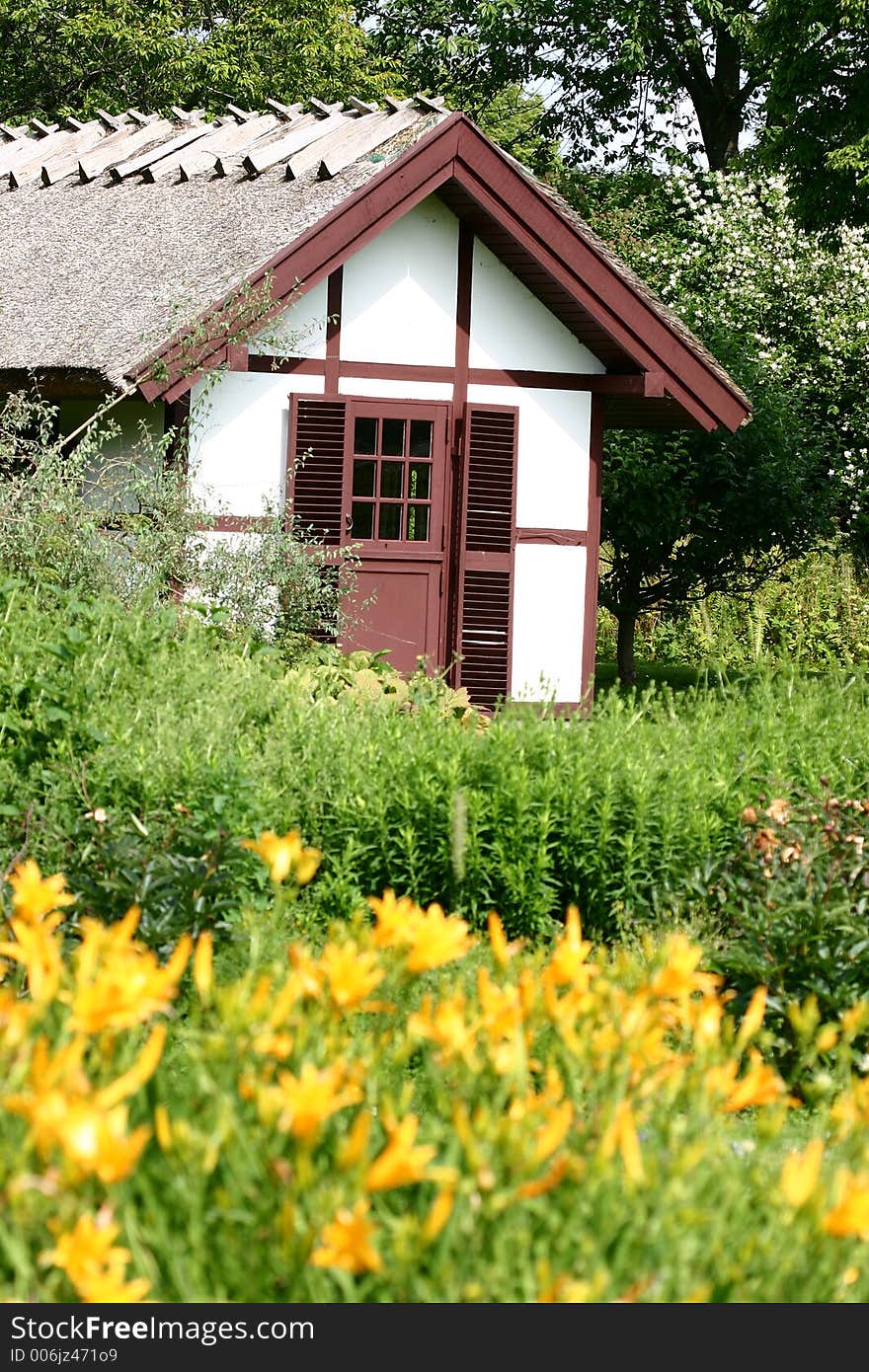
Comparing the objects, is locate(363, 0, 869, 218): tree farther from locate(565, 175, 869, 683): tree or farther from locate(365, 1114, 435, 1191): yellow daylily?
locate(365, 1114, 435, 1191): yellow daylily

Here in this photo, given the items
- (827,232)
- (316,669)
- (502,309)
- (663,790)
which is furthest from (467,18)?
(663,790)

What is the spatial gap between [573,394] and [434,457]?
3.79 feet

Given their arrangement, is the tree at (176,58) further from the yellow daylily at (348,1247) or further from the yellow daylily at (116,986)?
the yellow daylily at (348,1247)

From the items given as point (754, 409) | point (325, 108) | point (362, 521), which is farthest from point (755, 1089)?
point (754, 409)

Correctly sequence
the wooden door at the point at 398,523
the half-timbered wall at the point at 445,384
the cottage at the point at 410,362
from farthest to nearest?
1. the wooden door at the point at 398,523
2. the half-timbered wall at the point at 445,384
3. the cottage at the point at 410,362

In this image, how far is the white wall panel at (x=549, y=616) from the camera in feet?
38.3

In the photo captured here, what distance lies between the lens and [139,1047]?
10.7ft

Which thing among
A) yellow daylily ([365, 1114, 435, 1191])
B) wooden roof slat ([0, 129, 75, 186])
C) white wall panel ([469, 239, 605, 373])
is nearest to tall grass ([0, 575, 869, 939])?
yellow daylily ([365, 1114, 435, 1191])

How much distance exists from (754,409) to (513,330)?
4.86 meters

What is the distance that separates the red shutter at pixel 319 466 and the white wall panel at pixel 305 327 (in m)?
0.36

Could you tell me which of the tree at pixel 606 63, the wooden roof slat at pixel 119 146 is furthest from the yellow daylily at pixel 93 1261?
the tree at pixel 606 63

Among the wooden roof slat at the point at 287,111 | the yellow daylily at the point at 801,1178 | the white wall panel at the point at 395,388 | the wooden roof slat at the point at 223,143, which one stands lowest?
the yellow daylily at the point at 801,1178

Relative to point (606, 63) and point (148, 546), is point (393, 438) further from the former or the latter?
point (606, 63)

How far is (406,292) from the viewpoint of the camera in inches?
439
